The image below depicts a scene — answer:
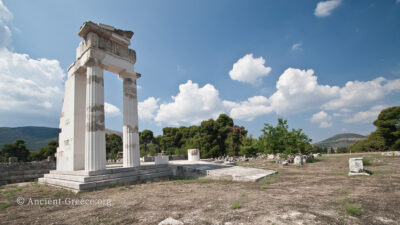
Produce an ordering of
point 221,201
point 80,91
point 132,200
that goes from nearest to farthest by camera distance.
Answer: point 221,201 < point 132,200 < point 80,91

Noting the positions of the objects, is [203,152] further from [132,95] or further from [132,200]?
[132,200]

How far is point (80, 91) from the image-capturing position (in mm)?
10867

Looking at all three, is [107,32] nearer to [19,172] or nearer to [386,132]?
[19,172]

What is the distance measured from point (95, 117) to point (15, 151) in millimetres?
37244

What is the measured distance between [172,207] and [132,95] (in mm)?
8164

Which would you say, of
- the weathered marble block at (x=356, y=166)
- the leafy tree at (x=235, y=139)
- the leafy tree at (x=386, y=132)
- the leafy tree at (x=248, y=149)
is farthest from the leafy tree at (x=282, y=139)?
the leafy tree at (x=386, y=132)

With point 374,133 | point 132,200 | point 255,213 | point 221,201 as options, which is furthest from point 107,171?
point 374,133

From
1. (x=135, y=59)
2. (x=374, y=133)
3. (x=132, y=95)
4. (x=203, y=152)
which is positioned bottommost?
(x=203, y=152)

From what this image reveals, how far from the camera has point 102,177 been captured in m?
8.17

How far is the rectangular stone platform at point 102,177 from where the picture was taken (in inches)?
302

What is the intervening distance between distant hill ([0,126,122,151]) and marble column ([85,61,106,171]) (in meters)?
127

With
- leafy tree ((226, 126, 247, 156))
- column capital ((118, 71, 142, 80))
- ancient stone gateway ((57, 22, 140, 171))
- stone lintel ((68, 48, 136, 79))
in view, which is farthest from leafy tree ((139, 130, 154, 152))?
column capital ((118, 71, 142, 80))

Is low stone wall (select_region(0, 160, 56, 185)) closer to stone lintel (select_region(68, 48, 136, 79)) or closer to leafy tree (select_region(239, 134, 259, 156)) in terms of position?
stone lintel (select_region(68, 48, 136, 79))

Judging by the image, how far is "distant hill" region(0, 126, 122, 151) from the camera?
12479 centimetres
